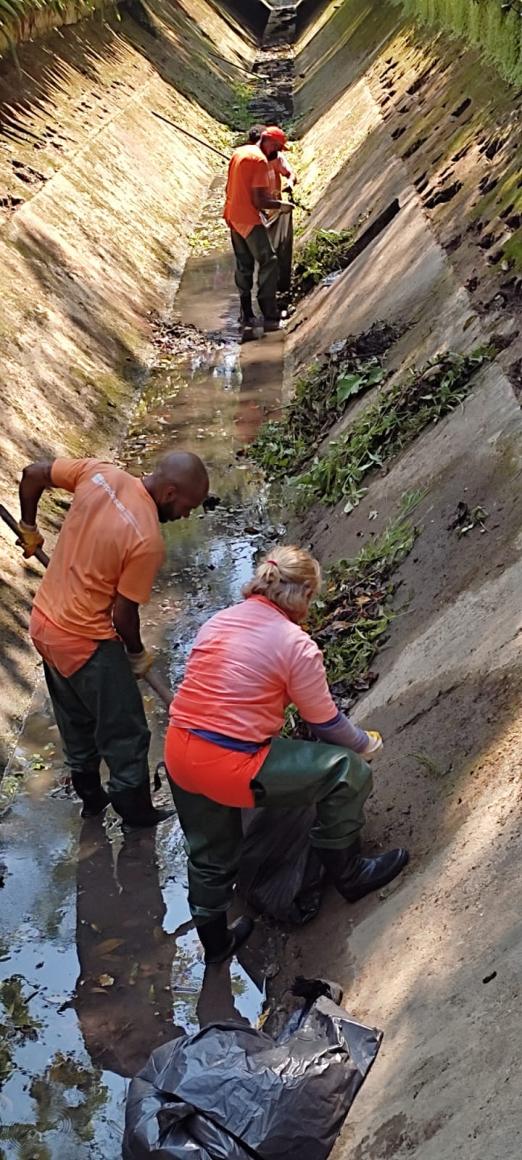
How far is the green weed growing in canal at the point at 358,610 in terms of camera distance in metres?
6.09

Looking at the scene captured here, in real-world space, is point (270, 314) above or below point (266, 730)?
below

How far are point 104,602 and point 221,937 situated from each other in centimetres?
148

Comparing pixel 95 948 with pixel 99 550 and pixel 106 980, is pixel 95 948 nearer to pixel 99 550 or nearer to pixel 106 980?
pixel 106 980

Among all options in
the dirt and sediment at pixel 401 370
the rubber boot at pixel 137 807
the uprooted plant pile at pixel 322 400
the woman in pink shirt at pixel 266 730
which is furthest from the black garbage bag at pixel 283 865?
the uprooted plant pile at pixel 322 400

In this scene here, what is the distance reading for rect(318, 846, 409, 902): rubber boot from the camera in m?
4.58

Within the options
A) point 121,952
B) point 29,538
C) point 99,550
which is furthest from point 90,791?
point 99,550

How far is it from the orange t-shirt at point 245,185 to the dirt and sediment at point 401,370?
1.07m

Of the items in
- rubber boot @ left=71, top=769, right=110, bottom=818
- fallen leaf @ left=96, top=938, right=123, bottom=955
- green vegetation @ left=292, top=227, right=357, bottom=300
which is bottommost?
green vegetation @ left=292, top=227, right=357, bottom=300

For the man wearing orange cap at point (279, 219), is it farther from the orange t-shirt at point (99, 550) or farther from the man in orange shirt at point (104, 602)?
the orange t-shirt at point (99, 550)

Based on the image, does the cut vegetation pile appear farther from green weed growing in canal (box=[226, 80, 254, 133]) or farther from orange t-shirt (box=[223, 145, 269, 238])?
green weed growing in canal (box=[226, 80, 254, 133])

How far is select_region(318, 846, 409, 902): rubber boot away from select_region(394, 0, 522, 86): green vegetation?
336 inches

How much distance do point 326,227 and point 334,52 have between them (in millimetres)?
13078

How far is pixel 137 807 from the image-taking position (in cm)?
581

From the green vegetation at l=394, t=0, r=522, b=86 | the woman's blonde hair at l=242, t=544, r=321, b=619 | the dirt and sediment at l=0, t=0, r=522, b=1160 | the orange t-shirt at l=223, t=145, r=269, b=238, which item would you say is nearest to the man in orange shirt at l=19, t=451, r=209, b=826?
the woman's blonde hair at l=242, t=544, r=321, b=619
